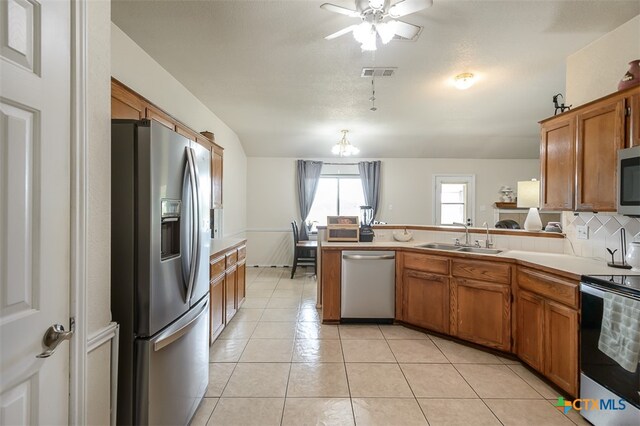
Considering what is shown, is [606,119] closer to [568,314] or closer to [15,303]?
[568,314]

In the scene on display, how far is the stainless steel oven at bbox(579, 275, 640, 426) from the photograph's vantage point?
1.48 meters

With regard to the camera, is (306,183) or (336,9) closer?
(336,9)

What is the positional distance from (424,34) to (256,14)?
4.50 feet

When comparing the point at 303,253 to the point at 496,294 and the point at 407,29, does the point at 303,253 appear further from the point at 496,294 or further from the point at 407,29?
the point at 407,29

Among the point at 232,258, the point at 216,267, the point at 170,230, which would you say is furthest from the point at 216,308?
the point at 170,230

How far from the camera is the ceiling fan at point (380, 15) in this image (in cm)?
181

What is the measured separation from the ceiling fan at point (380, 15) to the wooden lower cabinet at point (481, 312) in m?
2.15

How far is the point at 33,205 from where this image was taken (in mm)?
860

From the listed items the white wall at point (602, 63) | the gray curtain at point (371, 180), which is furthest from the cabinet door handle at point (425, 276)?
the gray curtain at point (371, 180)

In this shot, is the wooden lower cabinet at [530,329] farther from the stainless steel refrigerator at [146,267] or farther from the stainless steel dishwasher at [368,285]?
the stainless steel refrigerator at [146,267]

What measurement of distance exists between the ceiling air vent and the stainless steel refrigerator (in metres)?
2.21

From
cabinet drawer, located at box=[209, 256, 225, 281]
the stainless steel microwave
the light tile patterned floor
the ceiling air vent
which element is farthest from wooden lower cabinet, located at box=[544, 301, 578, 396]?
cabinet drawer, located at box=[209, 256, 225, 281]

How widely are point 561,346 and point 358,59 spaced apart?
284 centimetres

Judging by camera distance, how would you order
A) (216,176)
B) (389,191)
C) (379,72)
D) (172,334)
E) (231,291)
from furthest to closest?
(389,191) < (216,176) < (231,291) < (379,72) < (172,334)
